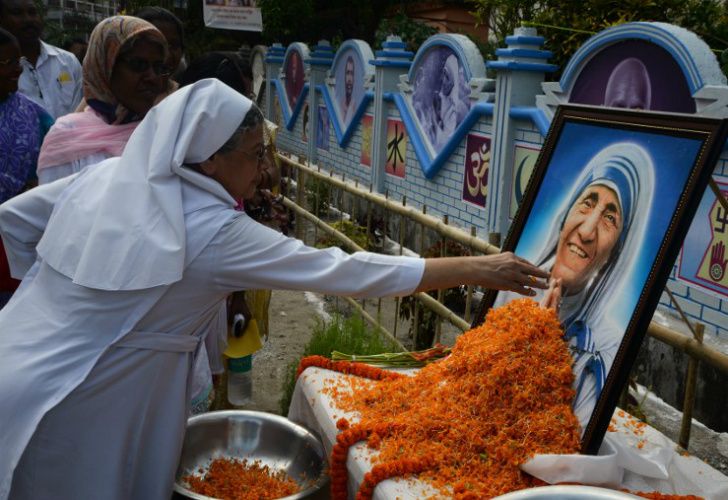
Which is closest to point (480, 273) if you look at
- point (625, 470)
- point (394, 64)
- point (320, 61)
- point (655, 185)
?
point (655, 185)

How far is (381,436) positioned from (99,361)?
30.9 inches

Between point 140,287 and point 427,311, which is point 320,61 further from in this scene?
point 140,287

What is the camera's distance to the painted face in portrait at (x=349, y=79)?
981 cm

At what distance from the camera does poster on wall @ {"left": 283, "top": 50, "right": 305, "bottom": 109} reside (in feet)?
39.1

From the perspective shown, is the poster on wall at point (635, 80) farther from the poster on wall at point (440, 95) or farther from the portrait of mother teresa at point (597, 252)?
the portrait of mother teresa at point (597, 252)

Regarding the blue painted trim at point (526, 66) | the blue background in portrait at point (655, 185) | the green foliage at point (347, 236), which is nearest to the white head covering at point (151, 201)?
the blue background in portrait at point (655, 185)

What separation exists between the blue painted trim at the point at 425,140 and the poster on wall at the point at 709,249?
101 inches

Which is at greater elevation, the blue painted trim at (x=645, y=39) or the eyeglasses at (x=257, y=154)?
the blue painted trim at (x=645, y=39)

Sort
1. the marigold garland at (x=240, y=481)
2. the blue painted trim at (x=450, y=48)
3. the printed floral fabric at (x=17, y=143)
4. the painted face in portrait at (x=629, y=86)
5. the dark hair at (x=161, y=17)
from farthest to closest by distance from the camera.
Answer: the blue painted trim at (x=450, y=48)
the painted face in portrait at (x=629, y=86)
the dark hair at (x=161, y=17)
the printed floral fabric at (x=17, y=143)
the marigold garland at (x=240, y=481)

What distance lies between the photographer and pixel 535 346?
6.88ft

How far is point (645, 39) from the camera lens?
4.70 m

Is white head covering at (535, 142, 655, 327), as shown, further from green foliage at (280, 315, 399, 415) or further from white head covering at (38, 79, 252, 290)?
green foliage at (280, 315, 399, 415)

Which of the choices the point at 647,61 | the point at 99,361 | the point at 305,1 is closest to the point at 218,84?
the point at 99,361

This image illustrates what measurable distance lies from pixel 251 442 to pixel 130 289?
0.88 m
